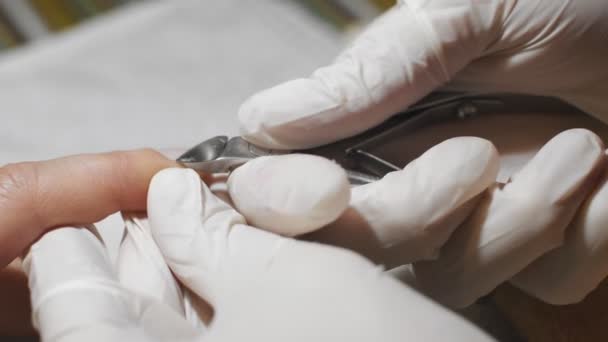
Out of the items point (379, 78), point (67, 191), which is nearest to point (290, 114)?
point (379, 78)

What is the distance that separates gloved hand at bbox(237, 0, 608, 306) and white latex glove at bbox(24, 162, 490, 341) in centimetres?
8

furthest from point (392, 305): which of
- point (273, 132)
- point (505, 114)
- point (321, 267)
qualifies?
point (505, 114)

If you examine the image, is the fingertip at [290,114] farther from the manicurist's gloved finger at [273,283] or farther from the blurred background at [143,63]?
the blurred background at [143,63]

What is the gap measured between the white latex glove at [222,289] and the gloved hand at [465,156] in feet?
0.28

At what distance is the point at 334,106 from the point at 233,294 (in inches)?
8.6

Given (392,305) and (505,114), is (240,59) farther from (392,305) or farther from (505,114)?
(392,305)

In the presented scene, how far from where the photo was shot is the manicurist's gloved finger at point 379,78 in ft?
2.01

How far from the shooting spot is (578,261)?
0.58m

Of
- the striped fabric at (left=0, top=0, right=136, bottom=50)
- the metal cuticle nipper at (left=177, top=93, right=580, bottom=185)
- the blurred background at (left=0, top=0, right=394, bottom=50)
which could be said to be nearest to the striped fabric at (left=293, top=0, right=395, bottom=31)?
the blurred background at (left=0, top=0, right=394, bottom=50)

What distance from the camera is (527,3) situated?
2.12 ft

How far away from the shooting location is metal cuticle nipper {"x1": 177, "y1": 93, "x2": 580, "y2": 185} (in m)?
0.62

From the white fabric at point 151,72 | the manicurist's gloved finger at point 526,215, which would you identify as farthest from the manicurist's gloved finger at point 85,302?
the white fabric at point 151,72

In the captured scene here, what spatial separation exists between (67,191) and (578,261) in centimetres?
47

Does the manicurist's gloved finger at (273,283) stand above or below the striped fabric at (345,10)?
above
